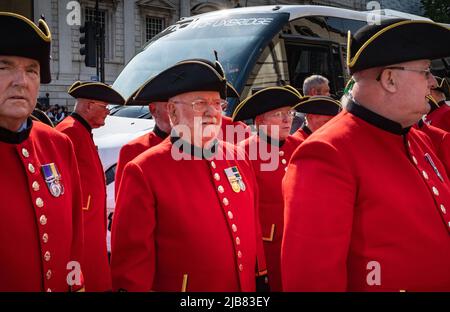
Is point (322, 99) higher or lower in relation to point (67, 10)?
lower

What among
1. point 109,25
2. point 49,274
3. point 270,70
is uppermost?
point 109,25

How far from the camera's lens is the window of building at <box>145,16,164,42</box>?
102 ft

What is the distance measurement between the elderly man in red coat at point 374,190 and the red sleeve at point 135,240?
76 cm

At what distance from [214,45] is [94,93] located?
223 centimetres

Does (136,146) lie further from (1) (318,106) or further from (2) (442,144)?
(2) (442,144)

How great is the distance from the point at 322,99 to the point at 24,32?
3.56m

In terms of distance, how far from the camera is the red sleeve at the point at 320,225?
7.41ft

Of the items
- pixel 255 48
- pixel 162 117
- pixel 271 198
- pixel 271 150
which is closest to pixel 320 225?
pixel 271 198

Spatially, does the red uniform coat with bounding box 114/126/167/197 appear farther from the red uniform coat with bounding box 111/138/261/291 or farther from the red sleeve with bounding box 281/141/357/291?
the red sleeve with bounding box 281/141/357/291

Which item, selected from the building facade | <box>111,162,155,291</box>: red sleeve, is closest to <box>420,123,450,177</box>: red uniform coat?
<box>111,162,155,291</box>: red sleeve

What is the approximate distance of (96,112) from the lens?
5492mm
